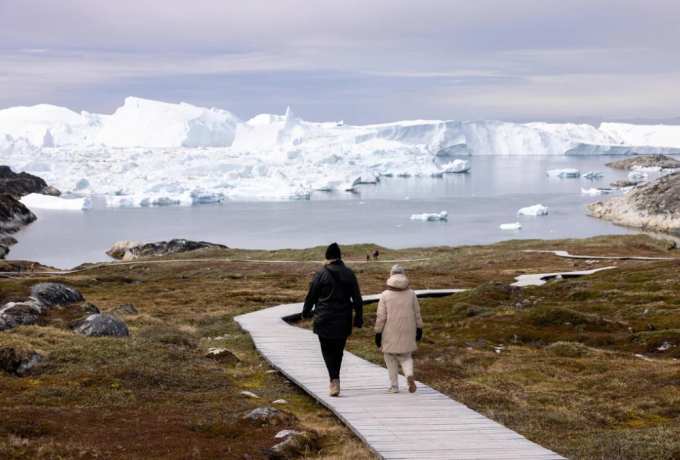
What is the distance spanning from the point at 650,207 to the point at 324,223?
49985 millimetres

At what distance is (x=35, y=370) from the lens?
1348cm

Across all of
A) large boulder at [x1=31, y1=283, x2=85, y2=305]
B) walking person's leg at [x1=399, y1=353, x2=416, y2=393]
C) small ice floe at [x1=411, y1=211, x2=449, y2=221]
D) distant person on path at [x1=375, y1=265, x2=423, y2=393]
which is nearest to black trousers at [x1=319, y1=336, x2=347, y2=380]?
distant person on path at [x1=375, y1=265, x2=423, y2=393]

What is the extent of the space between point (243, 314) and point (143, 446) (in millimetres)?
15349

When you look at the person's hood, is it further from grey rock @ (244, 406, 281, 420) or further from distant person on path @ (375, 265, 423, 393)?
grey rock @ (244, 406, 281, 420)

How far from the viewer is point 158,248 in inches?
3098

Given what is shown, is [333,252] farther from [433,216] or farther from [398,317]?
[433,216]

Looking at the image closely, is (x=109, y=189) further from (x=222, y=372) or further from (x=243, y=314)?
(x=222, y=372)

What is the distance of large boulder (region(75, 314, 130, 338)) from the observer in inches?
703

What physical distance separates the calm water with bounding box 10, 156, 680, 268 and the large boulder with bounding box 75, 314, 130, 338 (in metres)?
59.4

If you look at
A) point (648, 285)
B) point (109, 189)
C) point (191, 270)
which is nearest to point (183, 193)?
point (109, 189)

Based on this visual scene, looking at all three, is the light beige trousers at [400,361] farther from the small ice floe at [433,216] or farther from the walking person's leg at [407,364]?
the small ice floe at [433,216]

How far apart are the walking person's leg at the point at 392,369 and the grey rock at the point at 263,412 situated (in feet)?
7.24

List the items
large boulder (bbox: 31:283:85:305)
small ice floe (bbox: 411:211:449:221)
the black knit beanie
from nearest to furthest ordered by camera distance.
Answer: the black knit beanie, large boulder (bbox: 31:283:85:305), small ice floe (bbox: 411:211:449:221)

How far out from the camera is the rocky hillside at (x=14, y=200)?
316 ft
